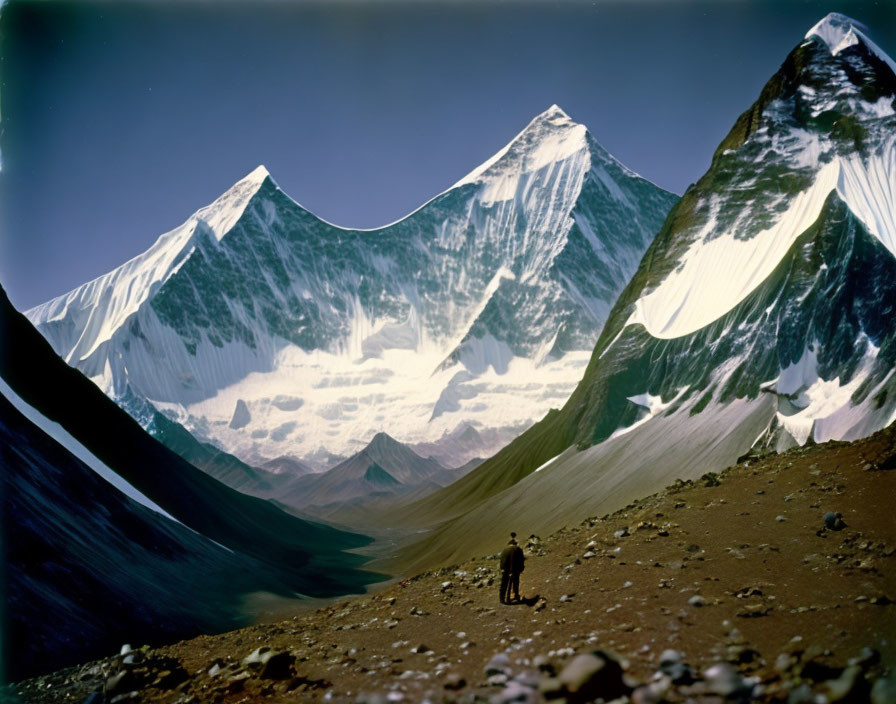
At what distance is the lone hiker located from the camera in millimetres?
16781

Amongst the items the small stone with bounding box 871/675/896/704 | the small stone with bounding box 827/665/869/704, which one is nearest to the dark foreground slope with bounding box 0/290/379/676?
the small stone with bounding box 827/665/869/704

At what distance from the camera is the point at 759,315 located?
65438mm

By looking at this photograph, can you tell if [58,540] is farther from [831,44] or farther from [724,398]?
[831,44]

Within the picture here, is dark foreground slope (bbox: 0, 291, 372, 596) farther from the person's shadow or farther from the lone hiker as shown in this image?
the person's shadow

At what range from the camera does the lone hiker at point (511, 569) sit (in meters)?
16.8

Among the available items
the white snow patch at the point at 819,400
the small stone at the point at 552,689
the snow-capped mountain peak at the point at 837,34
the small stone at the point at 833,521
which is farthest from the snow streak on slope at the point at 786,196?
the small stone at the point at 552,689

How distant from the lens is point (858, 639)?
10.8m

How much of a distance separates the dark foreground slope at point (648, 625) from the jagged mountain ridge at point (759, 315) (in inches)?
1111

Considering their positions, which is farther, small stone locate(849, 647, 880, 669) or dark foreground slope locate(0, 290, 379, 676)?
dark foreground slope locate(0, 290, 379, 676)

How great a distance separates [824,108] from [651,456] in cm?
4182

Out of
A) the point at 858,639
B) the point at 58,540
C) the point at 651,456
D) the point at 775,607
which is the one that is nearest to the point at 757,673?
the point at 858,639

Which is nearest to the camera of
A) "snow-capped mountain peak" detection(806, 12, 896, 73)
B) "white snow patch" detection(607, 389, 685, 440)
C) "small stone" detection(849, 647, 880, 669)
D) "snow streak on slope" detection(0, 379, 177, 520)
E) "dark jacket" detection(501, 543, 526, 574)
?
"small stone" detection(849, 647, 880, 669)

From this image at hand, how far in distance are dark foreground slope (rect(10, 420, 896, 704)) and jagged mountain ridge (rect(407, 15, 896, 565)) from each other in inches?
1111

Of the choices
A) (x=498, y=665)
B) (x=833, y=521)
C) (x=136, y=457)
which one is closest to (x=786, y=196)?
(x=833, y=521)
